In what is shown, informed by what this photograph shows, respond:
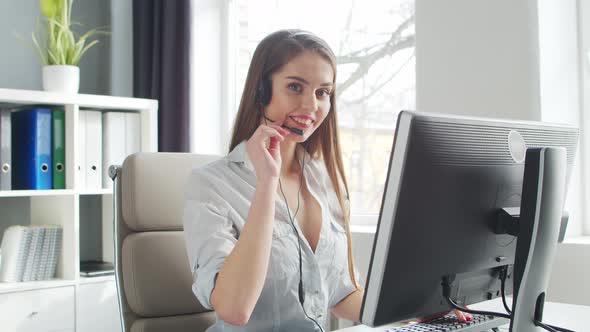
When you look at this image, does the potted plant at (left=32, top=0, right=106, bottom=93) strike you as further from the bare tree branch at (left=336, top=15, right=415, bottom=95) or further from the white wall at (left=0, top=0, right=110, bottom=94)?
the bare tree branch at (left=336, top=15, right=415, bottom=95)

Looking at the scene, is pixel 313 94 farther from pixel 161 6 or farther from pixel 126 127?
pixel 161 6

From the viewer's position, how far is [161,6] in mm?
2967

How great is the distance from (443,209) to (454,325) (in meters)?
0.37

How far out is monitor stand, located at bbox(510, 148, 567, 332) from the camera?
3.04ft

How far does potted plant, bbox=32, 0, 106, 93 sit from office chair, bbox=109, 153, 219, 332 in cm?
116

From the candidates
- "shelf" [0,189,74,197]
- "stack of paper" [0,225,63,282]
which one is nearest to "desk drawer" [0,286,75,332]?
"stack of paper" [0,225,63,282]

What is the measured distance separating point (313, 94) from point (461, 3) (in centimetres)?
81

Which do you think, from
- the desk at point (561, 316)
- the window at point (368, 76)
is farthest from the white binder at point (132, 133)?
the desk at point (561, 316)

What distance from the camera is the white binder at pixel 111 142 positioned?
2703mm

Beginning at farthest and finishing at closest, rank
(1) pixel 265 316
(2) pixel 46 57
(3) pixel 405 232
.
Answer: (2) pixel 46 57 → (1) pixel 265 316 → (3) pixel 405 232

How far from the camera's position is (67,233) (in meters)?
2.56

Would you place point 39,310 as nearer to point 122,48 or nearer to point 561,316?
point 122,48

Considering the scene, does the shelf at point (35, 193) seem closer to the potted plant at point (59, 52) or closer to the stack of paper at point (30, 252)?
the stack of paper at point (30, 252)

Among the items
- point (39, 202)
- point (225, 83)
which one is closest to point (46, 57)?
point (39, 202)
